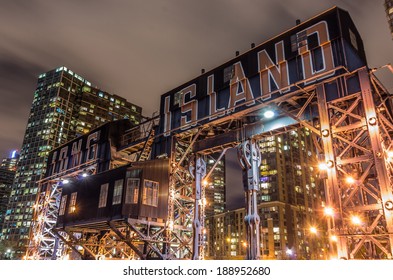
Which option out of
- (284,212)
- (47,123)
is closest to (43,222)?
(284,212)

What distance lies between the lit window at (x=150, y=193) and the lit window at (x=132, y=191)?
24.2 inches

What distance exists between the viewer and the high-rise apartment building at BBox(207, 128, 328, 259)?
118500mm

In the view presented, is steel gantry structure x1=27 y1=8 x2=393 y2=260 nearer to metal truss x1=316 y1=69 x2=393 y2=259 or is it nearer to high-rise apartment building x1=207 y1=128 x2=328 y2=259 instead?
metal truss x1=316 y1=69 x2=393 y2=259

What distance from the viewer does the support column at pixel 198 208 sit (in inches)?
963

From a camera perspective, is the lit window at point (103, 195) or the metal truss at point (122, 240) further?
the lit window at point (103, 195)

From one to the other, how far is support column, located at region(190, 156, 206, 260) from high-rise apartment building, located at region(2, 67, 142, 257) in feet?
371

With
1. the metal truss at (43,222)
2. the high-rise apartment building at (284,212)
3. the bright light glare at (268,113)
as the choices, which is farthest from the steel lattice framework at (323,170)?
the high-rise apartment building at (284,212)

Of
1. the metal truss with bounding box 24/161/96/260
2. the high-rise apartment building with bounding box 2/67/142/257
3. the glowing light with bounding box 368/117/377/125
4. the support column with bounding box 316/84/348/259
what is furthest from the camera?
the high-rise apartment building with bounding box 2/67/142/257

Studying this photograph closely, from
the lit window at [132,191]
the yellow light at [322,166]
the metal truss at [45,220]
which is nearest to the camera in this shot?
the yellow light at [322,166]

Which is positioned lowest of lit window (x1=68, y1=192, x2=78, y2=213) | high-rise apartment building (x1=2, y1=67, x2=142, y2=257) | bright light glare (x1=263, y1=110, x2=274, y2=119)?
lit window (x1=68, y1=192, x2=78, y2=213)

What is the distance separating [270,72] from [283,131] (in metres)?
4.47

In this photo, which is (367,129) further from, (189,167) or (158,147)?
(158,147)

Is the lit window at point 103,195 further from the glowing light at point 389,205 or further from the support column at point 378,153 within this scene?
the glowing light at point 389,205

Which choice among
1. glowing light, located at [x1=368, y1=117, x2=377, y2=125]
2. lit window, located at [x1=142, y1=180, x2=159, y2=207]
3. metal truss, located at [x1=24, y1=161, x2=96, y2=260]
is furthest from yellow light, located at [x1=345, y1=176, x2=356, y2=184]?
metal truss, located at [x1=24, y1=161, x2=96, y2=260]
